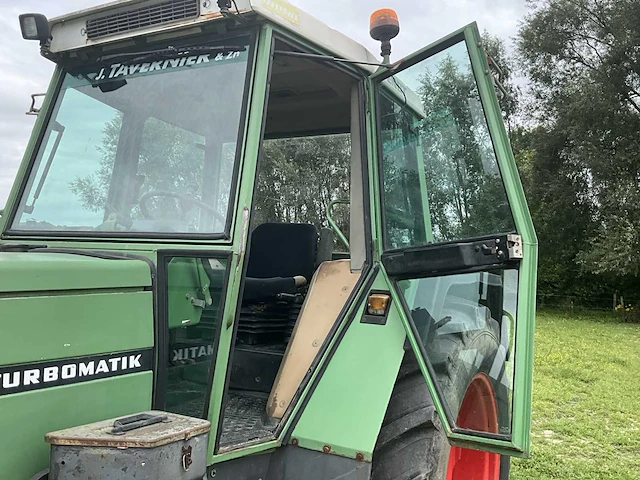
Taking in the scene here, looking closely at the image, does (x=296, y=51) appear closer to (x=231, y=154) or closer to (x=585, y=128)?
(x=231, y=154)

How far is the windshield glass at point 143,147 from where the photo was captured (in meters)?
2.42

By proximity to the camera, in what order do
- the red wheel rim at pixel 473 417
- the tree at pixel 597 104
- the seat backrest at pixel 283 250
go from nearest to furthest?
the red wheel rim at pixel 473 417 < the seat backrest at pixel 283 250 < the tree at pixel 597 104

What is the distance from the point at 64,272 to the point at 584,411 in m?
6.15

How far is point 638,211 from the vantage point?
1783 cm

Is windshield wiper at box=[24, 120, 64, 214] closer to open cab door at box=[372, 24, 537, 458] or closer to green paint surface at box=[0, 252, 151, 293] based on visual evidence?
green paint surface at box=[0, 252, 151, 293]

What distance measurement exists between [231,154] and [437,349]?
3.86ft

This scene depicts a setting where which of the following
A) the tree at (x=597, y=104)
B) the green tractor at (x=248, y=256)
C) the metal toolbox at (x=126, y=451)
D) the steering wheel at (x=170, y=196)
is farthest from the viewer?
the tree at (x=597, y=104)

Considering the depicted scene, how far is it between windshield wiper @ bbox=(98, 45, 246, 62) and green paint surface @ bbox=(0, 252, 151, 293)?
910 mm

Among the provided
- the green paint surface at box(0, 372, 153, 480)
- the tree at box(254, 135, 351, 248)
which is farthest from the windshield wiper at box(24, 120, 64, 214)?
the tree at box(254, 135, 351, 248)

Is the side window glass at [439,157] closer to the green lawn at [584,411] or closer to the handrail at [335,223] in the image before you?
the handrail at [335,223]

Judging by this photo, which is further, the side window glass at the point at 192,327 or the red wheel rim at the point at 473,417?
Result: the red wheel rim at the point at 473,417

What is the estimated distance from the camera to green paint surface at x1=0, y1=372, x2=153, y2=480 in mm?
1779

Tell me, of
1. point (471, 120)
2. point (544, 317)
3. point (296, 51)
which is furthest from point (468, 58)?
point (544, 317)

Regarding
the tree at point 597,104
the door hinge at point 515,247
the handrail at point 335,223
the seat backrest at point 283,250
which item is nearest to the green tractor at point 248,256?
the door hinge at point 515,247
